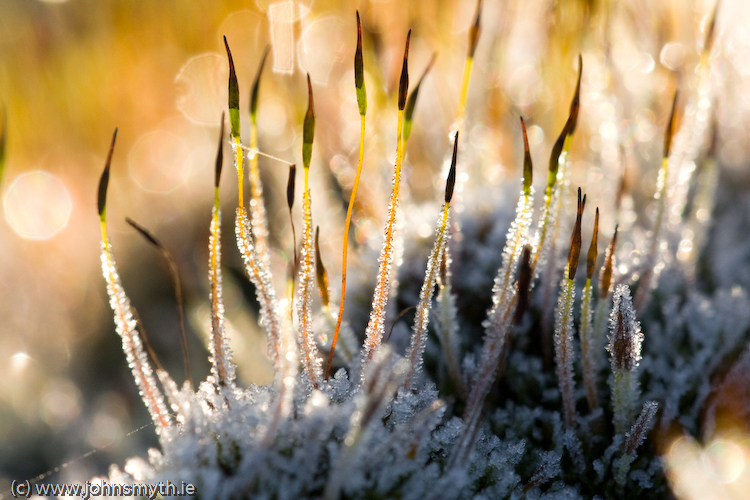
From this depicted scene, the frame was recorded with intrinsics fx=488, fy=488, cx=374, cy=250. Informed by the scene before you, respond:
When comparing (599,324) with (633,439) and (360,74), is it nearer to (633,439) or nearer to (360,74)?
(633,439)

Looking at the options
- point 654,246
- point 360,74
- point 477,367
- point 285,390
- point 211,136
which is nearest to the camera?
point 285,390

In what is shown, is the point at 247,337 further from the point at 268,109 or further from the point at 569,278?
the point at 268,109

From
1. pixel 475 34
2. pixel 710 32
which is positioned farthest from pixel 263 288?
pixel 710 32

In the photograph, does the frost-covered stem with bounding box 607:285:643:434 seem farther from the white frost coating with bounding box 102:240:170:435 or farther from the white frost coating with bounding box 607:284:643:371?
the white frost coating with bounding box 102:240:170:435

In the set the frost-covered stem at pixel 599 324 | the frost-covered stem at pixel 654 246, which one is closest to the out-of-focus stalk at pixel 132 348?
the frost-covered stem at pixel 599 324

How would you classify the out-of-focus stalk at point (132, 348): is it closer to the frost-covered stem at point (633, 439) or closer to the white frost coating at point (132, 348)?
the white frost coating at point (132, 348)

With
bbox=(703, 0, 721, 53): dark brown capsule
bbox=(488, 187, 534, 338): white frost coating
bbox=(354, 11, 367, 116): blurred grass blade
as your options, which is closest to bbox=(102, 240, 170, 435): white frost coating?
bbox=(354, 11, 367, 116): blurred grass blade

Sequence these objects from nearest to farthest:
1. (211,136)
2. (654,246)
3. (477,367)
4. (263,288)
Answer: (263,288) < (477,367) < (654,246) < (211,136)
